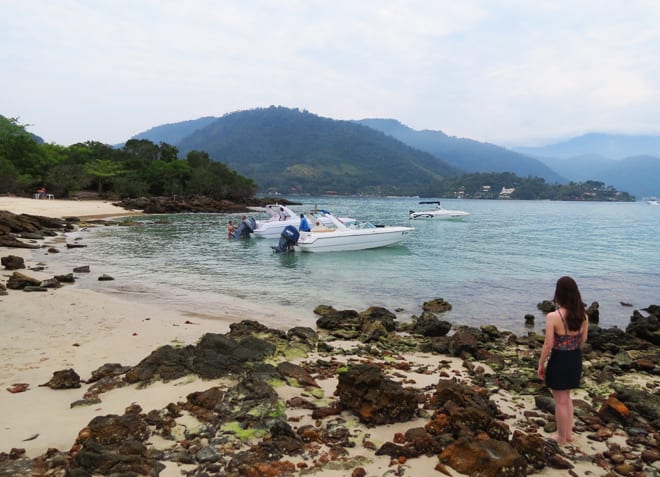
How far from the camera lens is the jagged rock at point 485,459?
3838 mm

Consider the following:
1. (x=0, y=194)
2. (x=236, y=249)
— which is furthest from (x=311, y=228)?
(x=0, y=194)

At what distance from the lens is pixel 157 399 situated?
537cm

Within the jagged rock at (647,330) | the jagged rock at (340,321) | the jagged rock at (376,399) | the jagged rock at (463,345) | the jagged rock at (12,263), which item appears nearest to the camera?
the jagged rock at (376,399)

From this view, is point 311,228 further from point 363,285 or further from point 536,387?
point 536,387

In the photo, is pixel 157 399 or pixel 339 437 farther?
pixel 157 399

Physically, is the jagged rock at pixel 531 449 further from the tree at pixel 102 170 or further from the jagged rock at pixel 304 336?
the tree at pixel 102 170

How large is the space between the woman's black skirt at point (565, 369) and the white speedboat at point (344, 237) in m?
21.0

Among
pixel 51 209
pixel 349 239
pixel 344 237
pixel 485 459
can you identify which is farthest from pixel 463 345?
pixel 51 209

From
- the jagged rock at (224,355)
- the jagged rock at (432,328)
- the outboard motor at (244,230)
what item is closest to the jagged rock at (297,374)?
the jagged rock at (224,355)

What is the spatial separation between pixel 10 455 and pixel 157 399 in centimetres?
161

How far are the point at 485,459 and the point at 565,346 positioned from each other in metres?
1.57

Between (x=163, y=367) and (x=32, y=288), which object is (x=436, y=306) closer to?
(x=163, y=367)

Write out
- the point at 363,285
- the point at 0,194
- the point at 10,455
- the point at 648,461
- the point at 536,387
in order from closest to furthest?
the point at 10,455 → the point at 648,461 → the point at 536,387 → the point at 363,285 → the point at 0,194

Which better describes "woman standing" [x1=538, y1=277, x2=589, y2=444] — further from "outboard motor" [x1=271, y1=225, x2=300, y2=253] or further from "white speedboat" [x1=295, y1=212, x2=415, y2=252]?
"outboard motor" [x1=271, y1=225, x2=300, y2=253]
